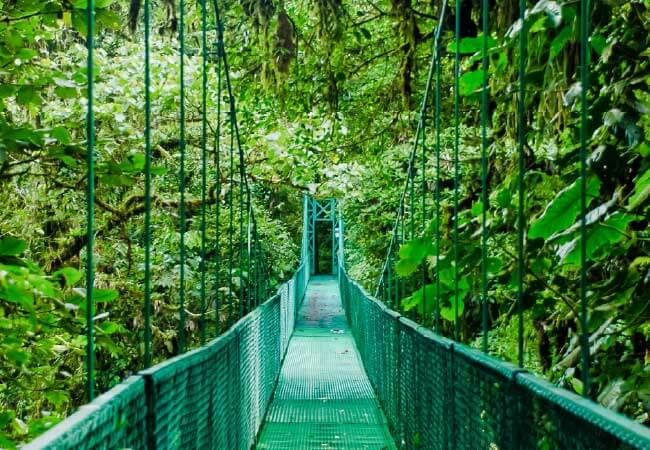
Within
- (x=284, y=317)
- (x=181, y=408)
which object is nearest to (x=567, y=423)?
(x=181, y=408)

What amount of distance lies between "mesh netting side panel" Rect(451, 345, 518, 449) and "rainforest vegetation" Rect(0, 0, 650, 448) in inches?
8.8

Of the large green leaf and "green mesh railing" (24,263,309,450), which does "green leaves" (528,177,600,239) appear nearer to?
the large green leaf

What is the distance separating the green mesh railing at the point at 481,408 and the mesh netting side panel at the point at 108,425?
561mm

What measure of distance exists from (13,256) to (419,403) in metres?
1.51

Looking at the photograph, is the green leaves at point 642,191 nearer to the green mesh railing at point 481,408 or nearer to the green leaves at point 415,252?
the green mesh railing at point 481,408

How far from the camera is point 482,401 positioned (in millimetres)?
1528

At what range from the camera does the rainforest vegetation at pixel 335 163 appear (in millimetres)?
1613

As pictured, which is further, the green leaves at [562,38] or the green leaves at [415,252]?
the green leaves at [415,252]

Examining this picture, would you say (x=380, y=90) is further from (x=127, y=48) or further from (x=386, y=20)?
(x=127, y=48)

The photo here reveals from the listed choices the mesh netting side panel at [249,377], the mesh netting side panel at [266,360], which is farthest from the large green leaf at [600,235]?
the mesh netting side panel at [266,360]

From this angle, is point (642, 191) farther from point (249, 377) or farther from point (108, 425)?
point (249, 377)

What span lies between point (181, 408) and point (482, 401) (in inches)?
23.6

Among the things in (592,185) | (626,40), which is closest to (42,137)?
(592,185)

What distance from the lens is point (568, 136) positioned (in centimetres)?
216
